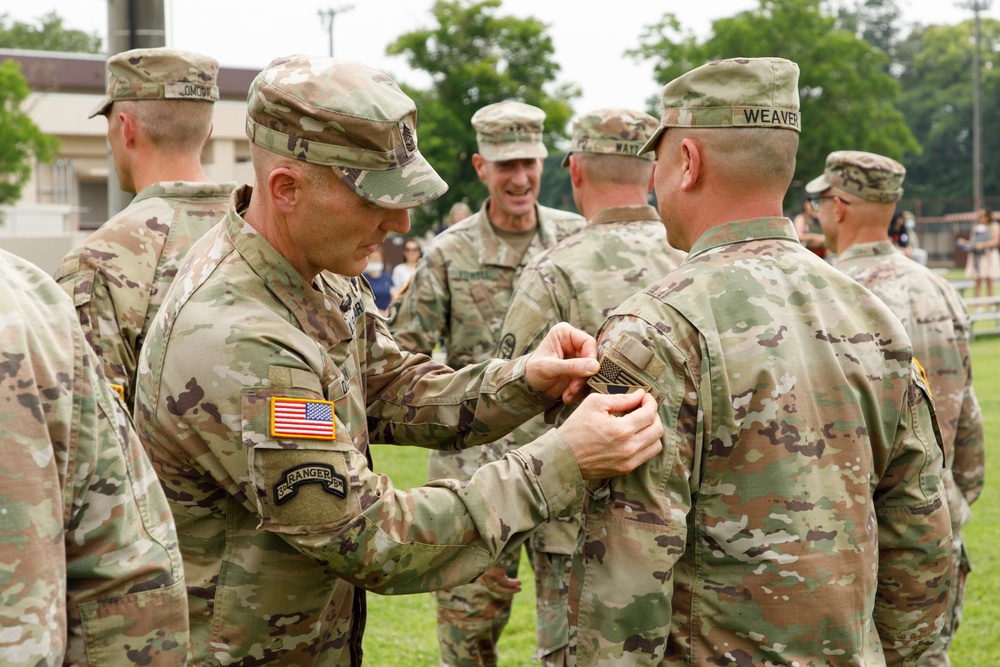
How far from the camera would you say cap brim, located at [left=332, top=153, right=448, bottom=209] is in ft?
8.29

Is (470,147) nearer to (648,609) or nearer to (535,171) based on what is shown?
(535,171)

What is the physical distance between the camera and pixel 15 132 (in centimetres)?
3691

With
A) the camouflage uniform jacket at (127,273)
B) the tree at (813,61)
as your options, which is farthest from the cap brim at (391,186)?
the tree at (813,61)

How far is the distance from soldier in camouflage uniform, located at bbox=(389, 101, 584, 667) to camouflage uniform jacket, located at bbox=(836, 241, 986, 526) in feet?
5.97

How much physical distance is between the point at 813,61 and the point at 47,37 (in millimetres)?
55889

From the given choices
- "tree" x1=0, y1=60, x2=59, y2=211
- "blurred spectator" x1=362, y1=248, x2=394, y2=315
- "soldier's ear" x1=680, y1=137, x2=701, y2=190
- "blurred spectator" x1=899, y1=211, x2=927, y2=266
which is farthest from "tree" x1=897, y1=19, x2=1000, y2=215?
"soldier's ear" x1=680, y1=137, x2=701, y2=190

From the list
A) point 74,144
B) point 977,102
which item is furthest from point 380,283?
point 977,102

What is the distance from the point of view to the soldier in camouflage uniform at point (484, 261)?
5.78 meters

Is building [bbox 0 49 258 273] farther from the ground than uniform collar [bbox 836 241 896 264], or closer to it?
closer to it

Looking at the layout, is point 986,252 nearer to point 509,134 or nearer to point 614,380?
point 509,134

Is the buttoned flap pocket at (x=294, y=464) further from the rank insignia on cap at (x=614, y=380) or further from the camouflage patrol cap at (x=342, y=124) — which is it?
the rank insignia on cap at (x=614, y=380)

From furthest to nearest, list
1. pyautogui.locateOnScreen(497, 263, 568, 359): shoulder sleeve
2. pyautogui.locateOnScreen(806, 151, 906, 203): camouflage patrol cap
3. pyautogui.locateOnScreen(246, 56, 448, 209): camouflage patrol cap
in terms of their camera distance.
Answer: pyautogui.locateOnScreen(806, 151, 906, 203): camouflage patrol cap → pyautogui.locateOnScreen(497, 263, 568, 359): shoulder sleeve → pyautogui.locateOnScreen(246, 56, 448, 209): camouflage patrol cap

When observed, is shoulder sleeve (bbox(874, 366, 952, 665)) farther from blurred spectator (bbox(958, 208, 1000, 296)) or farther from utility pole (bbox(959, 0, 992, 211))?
utility pole (bbox(959, 0, 992, 211))

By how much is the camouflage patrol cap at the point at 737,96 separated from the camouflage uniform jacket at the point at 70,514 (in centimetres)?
167
